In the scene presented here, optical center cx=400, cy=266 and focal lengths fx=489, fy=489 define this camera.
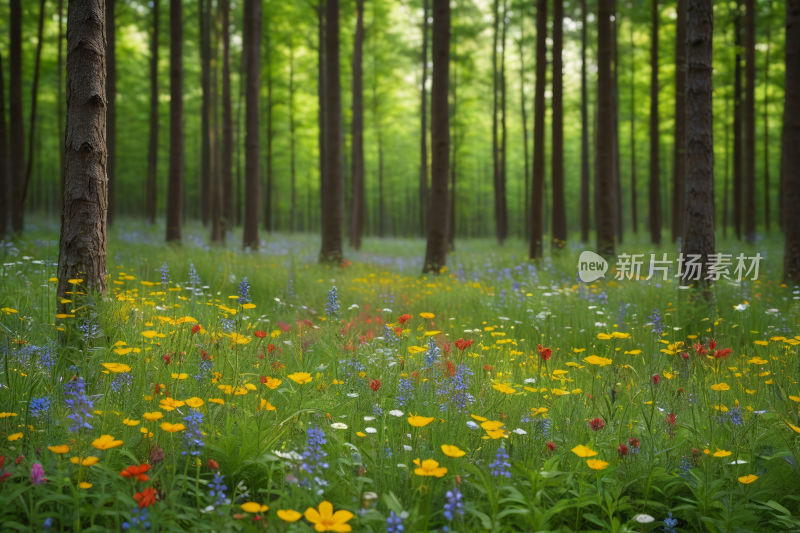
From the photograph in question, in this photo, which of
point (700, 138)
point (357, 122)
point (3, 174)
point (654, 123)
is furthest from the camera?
point (357, 122)

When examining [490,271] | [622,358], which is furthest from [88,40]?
[490,271]

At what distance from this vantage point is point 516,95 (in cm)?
3431

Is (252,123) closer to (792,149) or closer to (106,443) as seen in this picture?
(792,149)

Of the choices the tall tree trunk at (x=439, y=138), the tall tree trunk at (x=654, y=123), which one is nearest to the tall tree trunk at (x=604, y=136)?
the tall tree trunk at (x=439, y=138)

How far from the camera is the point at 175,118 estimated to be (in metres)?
12.4

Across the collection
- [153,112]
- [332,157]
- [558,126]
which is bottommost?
[332,157]

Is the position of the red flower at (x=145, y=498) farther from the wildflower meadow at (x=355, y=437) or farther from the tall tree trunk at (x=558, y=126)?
the tall tree trunk at (x=558, y=126)

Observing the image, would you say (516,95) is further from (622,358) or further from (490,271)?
(622,358)

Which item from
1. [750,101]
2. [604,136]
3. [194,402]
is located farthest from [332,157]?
[750,101]

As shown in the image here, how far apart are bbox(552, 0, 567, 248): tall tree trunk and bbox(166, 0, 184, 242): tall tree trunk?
9.65 metres

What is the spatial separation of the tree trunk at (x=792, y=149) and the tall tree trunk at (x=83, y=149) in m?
10.1

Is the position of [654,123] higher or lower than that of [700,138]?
higher

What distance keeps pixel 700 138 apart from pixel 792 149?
3.96 meters

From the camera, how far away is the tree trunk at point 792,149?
8438mm
